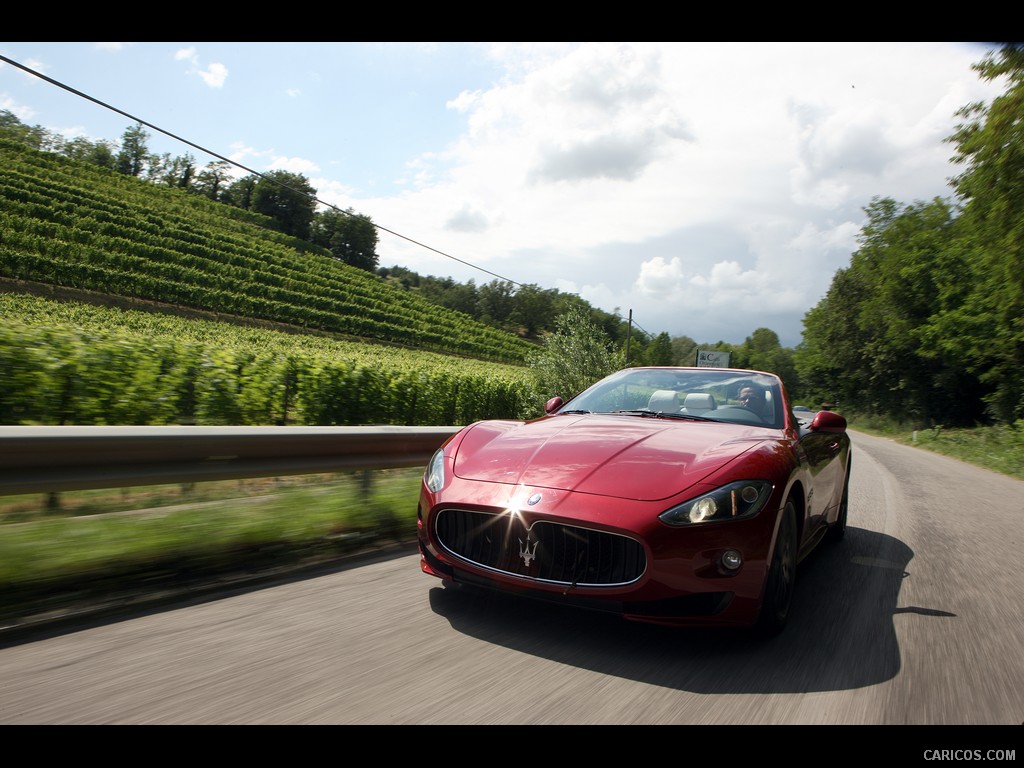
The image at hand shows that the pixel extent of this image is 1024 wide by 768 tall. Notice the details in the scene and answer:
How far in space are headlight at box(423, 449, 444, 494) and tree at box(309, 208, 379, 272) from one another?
9180 cm

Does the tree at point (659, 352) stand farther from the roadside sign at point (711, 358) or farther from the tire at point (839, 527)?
the tire at point (839, 527)

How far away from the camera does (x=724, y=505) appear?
306 centimetres

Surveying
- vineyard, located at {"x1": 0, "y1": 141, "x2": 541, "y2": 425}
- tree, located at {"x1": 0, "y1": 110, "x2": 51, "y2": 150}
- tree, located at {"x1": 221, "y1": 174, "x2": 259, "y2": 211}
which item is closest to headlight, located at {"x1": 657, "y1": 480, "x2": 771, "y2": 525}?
vineyard, located at {"x1": 0, "y1": 141, "x2": 541, "y2": 425}

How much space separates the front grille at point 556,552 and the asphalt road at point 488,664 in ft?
1.02

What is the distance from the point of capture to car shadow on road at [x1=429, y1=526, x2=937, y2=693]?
282 cm

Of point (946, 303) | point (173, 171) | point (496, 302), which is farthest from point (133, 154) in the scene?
point (946, 303)

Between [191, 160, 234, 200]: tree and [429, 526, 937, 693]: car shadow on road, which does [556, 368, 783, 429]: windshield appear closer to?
[429, 526, 937, 693]: car shadow on road

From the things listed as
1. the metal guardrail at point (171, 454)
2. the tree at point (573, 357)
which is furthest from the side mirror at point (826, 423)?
the tree at point (573, 357)

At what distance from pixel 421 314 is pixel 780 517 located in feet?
231

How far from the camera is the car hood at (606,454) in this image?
3.17m

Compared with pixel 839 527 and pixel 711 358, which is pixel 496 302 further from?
pixel 839 527

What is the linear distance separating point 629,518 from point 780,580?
0.95 m

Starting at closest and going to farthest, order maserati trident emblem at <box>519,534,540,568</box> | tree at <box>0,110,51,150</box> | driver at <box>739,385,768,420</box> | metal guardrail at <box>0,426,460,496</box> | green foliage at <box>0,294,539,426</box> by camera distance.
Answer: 1. maserati trident emblem at <box>519,534,540,568</box>
2. metal guardrail at <box>0,426,460,496</box>
3. driver at <box>739,385,768,420</box>
4. green foliage at <box>0,294,539,426</box>
5. tree at <box>0,110,51,150</box>

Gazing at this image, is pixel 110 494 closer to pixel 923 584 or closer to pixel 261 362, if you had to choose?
pixel 923 584
